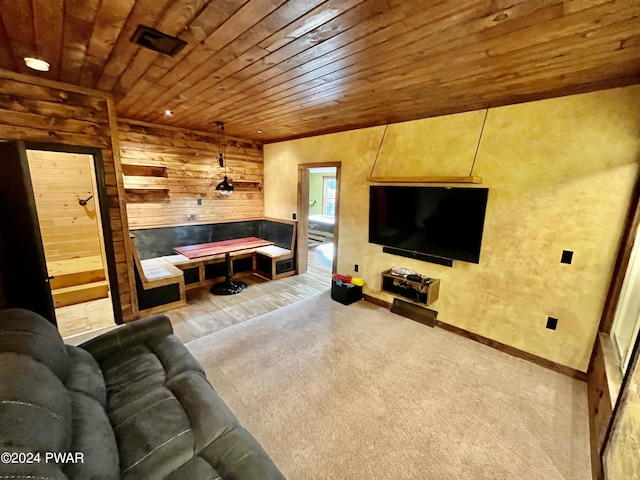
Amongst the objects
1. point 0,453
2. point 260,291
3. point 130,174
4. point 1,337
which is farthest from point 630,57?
point 130,174

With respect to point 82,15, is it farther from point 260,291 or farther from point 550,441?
point 550,441

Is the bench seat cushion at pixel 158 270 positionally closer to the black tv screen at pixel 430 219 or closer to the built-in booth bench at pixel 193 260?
the built-in booth bench at pixel 193 260

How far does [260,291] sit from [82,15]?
3.62 m

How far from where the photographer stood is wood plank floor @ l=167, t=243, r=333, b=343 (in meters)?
3.34

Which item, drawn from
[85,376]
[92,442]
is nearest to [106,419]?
[92,442]

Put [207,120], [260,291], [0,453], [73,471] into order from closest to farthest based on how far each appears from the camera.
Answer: [0,453] → [73,471] → [207,120] → [260,291]

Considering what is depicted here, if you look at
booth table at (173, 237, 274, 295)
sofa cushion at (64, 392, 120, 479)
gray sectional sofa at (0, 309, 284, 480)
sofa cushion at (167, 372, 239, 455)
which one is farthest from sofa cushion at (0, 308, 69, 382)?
booth table at (173, 237, 274, 295)

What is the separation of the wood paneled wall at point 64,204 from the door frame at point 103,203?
133 centimetres

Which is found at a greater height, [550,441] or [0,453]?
[0,453]

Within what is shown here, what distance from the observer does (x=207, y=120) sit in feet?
12.7

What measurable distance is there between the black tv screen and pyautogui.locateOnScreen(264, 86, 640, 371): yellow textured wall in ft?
0.49

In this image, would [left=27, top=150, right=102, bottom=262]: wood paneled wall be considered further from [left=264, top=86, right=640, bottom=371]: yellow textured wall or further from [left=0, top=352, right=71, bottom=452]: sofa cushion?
[left=264, top=86, right=640, bottom=371]: yellow textured wall

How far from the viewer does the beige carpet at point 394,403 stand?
5.69 feet

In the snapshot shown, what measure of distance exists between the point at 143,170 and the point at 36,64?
2.26m
